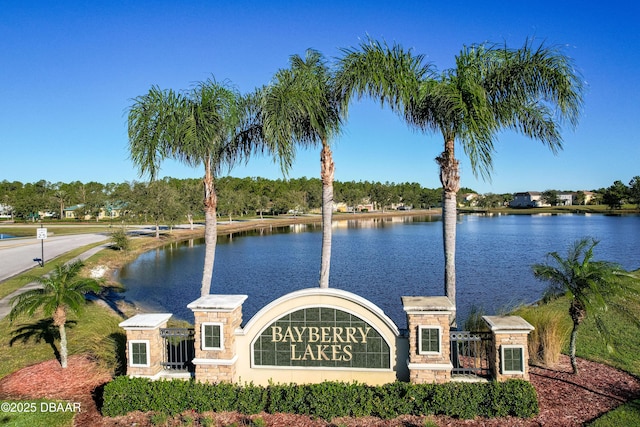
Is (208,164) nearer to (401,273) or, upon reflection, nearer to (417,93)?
(417,93)

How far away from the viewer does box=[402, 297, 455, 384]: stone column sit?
7270 millimetres

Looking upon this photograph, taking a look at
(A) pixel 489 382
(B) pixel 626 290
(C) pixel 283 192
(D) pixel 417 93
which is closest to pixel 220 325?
(A) pixel 489 382

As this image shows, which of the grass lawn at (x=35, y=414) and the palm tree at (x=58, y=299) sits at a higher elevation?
the palm tree at (x=58, y=299)

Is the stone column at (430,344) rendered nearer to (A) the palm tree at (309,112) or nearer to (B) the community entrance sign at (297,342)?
(B) the community entrance sign at (297,342)

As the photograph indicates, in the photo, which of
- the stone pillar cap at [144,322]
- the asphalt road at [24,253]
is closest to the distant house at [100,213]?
the asphalt road at [24,253]

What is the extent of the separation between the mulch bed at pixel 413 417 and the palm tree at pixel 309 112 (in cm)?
390

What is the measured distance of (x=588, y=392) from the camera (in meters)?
7.43

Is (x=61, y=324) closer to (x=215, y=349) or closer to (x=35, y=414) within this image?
(x=35, y=414)

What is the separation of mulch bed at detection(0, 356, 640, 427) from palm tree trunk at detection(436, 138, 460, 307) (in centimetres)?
253

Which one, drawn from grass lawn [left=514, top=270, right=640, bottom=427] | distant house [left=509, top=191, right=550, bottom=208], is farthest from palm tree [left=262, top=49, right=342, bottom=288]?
distant house [left=509, top=191, right=550, bottom=208]

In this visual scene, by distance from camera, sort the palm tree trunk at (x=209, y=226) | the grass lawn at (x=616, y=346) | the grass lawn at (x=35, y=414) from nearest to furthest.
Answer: the grass lawn at (x=616, y=346), the grass lawn at (x=35, y=414), the palm tree trunk at (x=209, y=226)

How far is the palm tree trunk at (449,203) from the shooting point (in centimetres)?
953

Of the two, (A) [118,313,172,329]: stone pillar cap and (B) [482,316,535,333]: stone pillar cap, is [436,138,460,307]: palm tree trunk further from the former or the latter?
(A) [118,313,172,329]: stone pillar cap

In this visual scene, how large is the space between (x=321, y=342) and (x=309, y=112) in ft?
17.0
